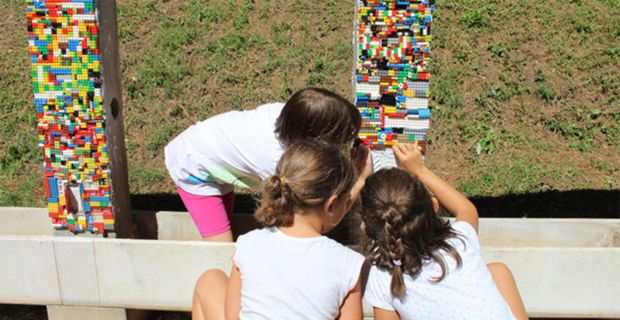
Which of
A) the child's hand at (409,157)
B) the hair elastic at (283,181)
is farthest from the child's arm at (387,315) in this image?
the child's hand at (409,157)

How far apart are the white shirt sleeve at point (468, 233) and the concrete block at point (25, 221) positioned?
7.79 feet

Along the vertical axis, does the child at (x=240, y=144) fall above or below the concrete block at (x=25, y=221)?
above

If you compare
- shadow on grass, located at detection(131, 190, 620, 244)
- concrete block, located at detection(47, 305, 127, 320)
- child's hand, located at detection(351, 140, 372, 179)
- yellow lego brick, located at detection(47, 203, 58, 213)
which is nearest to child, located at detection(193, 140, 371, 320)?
child's hand, located at detection(351, 140, 372, 179)

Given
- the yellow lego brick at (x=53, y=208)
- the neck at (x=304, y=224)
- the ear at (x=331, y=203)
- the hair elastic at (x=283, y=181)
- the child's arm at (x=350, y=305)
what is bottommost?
the child's arm at (x=350, y=305)

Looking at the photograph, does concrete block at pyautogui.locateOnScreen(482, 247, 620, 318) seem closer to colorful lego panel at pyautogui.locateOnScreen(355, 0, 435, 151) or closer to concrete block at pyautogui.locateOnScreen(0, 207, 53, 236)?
colorful lego panel at pyautogui.locateOnScreen(355, 0, 435, 151)

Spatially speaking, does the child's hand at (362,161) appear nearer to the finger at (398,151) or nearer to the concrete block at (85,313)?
the finger at (398,151)

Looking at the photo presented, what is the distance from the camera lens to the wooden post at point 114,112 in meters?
3.10

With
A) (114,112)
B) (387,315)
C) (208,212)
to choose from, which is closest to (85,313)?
(208,212)

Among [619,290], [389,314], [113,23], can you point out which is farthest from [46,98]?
[619,290]

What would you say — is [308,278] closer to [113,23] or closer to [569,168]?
[113,23]

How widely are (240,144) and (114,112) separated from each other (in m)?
0.84

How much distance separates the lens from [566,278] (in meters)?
2.87

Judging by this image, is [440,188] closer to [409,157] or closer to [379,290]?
[409,157]

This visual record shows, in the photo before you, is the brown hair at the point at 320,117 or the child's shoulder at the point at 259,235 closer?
the child's shoulder at the point at 259,235
